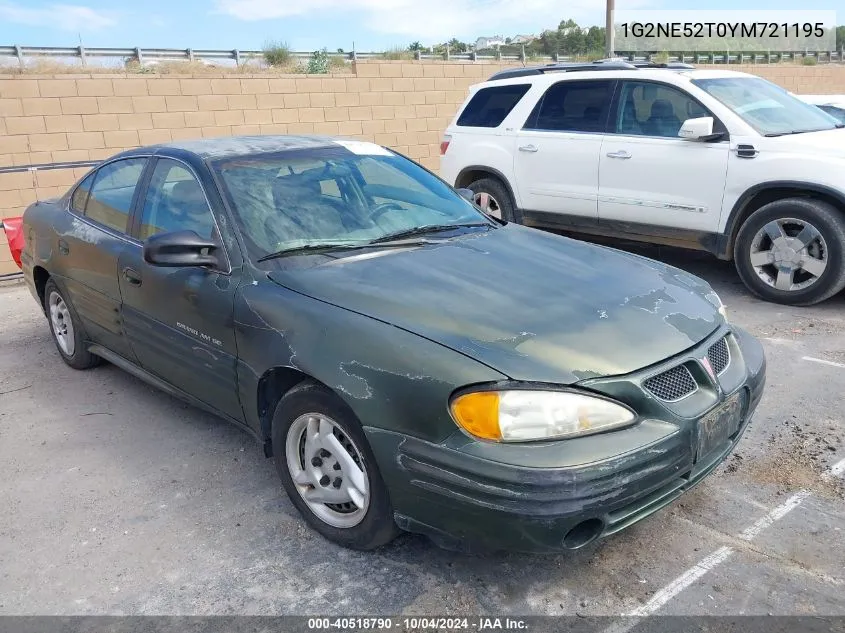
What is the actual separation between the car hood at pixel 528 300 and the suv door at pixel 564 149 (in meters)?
3.61

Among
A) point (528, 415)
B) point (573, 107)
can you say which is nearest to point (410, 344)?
point (528, 415)

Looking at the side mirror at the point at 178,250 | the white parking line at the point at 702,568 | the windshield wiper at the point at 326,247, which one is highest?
the side mirror at the point at 178,250

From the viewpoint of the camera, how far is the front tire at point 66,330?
500 cm

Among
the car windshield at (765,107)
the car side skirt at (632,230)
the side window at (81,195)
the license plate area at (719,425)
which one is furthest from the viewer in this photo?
the car side skirt at (632,230)

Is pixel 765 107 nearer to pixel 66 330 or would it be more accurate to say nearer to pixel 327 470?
pixel 327 470

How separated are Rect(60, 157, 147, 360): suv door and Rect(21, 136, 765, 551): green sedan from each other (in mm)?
30

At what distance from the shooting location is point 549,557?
117 inches

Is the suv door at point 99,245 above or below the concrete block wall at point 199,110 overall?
below

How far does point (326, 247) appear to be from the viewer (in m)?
3.47

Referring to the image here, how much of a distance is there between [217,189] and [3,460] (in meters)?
1.92

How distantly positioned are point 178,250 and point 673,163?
462 centimetres

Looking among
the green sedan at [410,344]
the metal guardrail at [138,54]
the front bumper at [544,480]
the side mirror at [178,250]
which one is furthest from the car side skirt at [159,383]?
the metal guardrail at [138,54]

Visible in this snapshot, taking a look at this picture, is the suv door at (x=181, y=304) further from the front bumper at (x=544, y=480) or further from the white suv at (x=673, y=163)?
the white suv at (x=673, y=163)

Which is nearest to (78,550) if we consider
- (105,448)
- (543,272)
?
(105,448)
